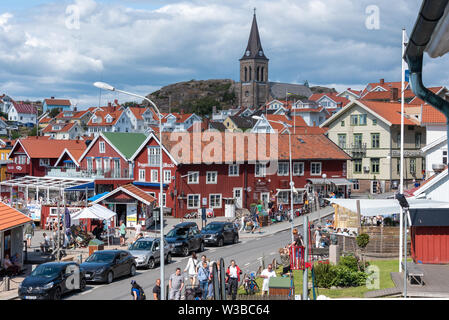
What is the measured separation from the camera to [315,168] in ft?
186

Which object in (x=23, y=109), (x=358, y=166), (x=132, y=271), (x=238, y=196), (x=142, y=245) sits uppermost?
(x=23, y=109)

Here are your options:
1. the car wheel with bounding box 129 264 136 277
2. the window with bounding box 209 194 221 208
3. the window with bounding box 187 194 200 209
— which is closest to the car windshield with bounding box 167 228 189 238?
the car wheel with bounding box 129 264 136 277

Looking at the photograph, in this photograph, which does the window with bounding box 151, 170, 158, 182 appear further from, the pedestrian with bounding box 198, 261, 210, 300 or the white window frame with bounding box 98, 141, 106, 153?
the pedestrian with bounding box 198, 261, 210, 300

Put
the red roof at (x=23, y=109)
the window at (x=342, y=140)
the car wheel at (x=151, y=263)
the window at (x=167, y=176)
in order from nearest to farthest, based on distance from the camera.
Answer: the car wheel at (x=151, y=263) → the window at (x=167, y=176) → the window at (x=342, y=140) → the red roof at (x=23, y=109)

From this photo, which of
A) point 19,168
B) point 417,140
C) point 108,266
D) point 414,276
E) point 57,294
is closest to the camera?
point 414,276

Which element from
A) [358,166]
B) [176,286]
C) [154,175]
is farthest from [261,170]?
[176,286]

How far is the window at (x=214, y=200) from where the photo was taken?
170 ft

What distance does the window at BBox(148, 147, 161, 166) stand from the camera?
174ft

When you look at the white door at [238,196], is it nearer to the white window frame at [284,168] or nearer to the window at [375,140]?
the white window frame at [284,168]

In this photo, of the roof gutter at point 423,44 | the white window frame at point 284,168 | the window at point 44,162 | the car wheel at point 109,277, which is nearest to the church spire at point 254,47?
the window at point 44,162

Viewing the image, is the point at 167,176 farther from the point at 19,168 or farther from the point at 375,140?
the point at 19,168

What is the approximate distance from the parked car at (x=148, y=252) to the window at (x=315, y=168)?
93.6ft

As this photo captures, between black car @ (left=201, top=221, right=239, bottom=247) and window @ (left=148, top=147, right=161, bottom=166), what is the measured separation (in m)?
16.3

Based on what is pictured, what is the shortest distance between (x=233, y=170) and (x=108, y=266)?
28056 millimetres
